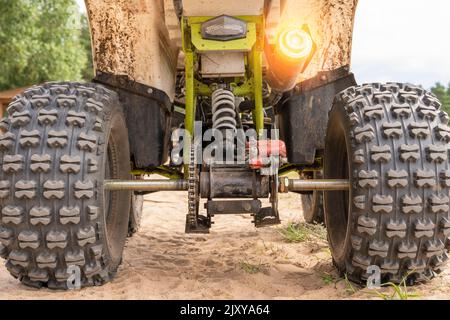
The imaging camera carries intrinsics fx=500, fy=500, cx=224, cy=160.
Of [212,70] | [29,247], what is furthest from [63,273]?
[212,70]

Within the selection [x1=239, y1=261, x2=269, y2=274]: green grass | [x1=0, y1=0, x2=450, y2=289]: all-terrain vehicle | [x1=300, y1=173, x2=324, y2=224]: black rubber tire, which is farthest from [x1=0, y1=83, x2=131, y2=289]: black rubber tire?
[x1=300, y1=173, x2=324, y2=224]: black rubber tire

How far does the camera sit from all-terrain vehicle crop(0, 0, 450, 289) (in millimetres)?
2457

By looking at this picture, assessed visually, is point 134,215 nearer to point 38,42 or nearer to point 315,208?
point 315,208

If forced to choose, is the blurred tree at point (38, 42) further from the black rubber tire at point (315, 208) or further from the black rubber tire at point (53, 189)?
the black rubber tire at point (53, 189)

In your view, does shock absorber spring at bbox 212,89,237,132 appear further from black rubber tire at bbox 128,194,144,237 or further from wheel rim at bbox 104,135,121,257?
black rubber tire at bbox 128,194,144,237

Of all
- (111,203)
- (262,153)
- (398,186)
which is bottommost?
(111,203)

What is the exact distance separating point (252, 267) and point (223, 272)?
0.68 ft

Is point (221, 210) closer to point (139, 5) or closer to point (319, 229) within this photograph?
point (139, 5)

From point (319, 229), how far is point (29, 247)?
3190 mm

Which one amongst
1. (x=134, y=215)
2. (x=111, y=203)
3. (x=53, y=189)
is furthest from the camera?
(x=134, y=215)

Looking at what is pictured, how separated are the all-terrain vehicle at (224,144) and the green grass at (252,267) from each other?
0.54m

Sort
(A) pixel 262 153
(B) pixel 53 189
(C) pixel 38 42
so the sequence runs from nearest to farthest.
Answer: (B) pixel 53 189, (A) pixel 262 153, (C) pixel 38 42

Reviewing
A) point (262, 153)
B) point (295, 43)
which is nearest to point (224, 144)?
point (262, 153)

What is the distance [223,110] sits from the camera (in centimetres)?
321
